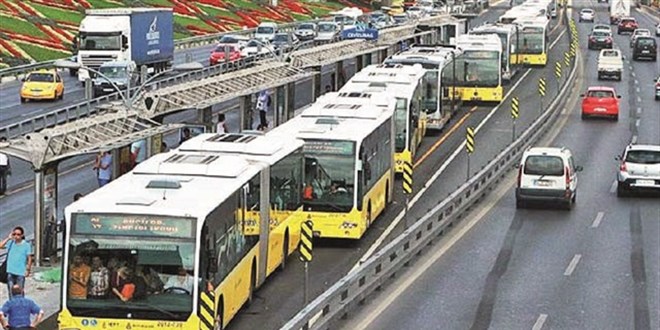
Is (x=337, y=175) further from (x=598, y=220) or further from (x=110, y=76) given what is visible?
(x=110, y=76)

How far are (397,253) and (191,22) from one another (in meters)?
Result: 91.5

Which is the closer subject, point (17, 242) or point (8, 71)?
point (17, 242)

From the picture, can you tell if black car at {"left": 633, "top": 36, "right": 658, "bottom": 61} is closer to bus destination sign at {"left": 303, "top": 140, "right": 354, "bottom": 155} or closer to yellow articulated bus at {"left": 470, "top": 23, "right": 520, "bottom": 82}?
yellow articulated bus at {"left": 470, "top": 23, "right": 520, "bottom": 82}

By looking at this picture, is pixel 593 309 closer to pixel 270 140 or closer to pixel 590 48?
pixel 270 140

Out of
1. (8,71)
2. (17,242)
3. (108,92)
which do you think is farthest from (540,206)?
(8,71)

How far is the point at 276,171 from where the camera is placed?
107 ft

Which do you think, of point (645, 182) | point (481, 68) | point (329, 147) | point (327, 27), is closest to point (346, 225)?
point (329, 147)

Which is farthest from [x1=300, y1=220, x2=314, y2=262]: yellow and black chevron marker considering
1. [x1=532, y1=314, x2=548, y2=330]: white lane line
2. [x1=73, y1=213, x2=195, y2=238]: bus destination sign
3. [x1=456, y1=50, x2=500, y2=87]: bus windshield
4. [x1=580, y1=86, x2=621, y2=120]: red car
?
[x1=456, y1=50, x2=500, y2=87]: bus windshield

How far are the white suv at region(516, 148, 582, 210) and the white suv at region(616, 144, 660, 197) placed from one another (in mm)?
2706

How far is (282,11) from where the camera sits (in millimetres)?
145000

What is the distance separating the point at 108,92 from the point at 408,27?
2692 cm

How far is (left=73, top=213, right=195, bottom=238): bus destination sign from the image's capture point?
24.7m

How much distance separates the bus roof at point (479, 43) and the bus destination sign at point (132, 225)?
1829 inches

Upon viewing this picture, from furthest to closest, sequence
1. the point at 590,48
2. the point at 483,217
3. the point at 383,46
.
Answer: the point at 590,48, the point at 383,46, the point at 483,217
